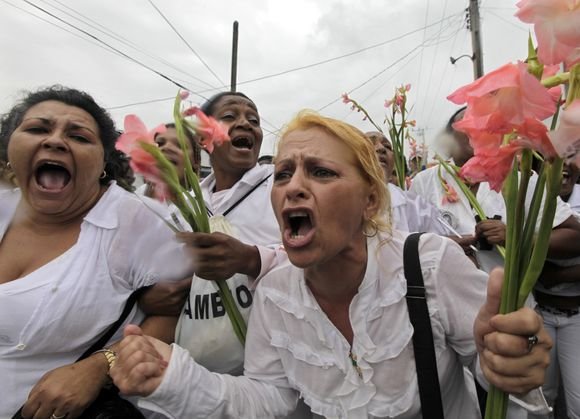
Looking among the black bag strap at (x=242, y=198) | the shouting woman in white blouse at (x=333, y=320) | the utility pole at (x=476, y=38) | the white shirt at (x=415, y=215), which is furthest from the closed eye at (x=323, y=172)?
the utility pole at (x=476, y=38)

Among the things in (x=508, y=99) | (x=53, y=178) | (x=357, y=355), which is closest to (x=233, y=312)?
(x=357, y=355)

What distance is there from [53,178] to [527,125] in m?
1.67

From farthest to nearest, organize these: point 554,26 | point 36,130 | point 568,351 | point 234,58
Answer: point 234,58 < point 568,351 < point 36,130 < point 554,26

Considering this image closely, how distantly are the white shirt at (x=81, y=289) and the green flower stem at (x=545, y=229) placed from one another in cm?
108

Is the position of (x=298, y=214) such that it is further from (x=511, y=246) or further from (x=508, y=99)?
(x=508, y=99)

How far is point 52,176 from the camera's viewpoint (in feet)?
5.37

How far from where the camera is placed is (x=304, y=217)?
4.43ft

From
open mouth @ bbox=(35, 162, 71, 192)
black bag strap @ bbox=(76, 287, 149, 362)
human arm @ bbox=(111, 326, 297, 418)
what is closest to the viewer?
human arm @ bbox=(111, 326, 297, 418)

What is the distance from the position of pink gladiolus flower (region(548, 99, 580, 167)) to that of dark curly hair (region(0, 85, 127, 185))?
5.65 feet

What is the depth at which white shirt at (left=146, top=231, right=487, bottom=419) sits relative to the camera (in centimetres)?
126

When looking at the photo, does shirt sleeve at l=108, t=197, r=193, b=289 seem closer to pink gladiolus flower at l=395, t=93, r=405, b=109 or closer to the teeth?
the teeth

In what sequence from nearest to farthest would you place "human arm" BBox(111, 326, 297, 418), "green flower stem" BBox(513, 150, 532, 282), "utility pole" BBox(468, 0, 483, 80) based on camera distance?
"green flower stem" BBox(513, 150, 532, 282) → "human arm" BBox(111, 326, 297, 418) → "utility pole" BBox(468, 0, 483, 80)

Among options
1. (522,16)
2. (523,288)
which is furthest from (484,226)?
(522,16)

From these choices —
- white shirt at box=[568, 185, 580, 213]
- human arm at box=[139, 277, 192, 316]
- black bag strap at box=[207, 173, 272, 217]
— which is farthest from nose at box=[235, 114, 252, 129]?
white shirt at box=[568, 185, 580, 213]
